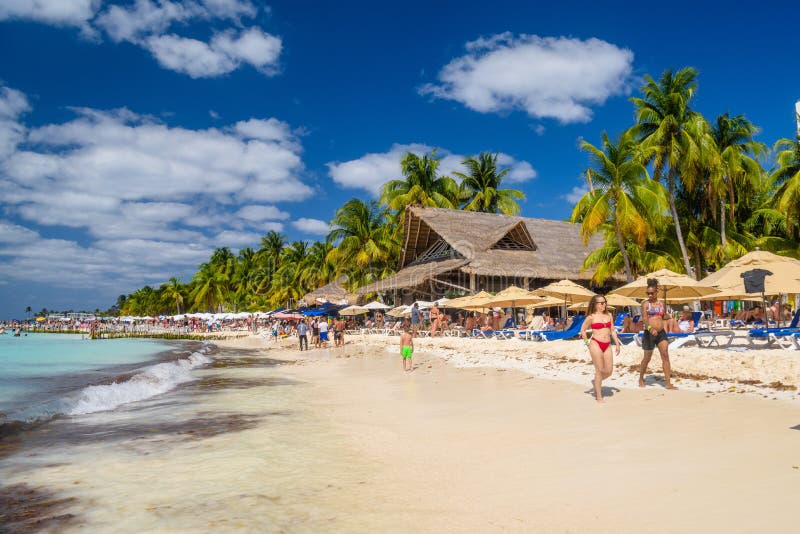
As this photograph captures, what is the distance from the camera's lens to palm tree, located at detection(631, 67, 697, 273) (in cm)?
2389

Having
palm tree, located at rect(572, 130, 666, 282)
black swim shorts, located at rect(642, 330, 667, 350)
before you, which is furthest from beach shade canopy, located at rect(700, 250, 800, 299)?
palm tree, located at rect(572, 130, 666, 282)

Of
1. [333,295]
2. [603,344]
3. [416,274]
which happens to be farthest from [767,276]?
[333,295]

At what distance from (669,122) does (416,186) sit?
16152 millimetres

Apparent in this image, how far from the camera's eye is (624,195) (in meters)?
23.2

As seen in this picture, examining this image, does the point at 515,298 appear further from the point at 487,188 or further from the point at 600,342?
the point at 487,188

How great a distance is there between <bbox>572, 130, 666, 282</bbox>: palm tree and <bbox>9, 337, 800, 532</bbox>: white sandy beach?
607 inches

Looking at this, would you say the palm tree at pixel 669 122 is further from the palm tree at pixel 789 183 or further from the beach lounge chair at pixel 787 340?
the beach lounge chair at pixel 787 340

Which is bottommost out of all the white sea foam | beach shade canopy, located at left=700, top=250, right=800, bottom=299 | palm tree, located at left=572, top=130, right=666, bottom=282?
the white sea foam

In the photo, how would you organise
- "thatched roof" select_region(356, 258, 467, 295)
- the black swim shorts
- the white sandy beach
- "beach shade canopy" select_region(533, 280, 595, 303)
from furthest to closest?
"thatched roof" select_region(356, 258, 467, 295) → "beach shade canopy" select_region(533, 280, 595, 303) → the black swim shorts → the white sandy beach

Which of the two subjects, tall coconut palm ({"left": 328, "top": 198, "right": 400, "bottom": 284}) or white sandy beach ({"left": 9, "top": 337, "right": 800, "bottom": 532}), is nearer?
white sandy beach ({"left": 9, "top": 337, "right": 800, "bottom": 532})

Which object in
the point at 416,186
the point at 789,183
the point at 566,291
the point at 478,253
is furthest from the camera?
the point at 416,186

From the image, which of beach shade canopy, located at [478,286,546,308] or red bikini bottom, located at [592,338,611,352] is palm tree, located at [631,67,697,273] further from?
red bikini bottom, located at [592,338,611,352]

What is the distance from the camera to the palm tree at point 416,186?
36.1 m

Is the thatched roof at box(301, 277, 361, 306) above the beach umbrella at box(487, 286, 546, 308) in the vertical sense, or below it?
above
